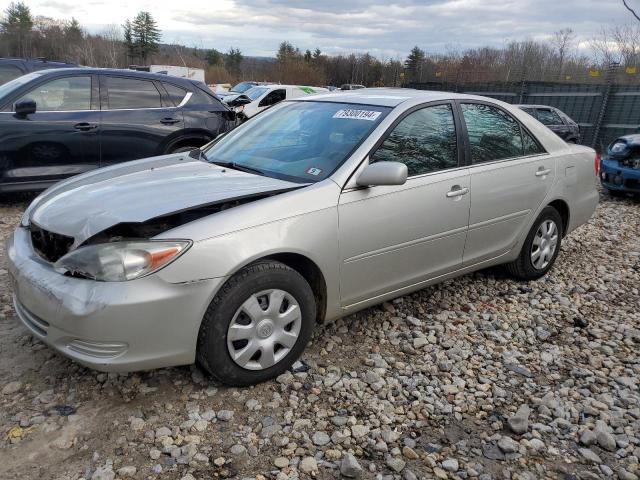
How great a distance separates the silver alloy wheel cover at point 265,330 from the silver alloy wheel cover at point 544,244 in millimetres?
2539

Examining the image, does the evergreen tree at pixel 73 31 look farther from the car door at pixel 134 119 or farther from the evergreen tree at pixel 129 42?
the car door at pixel 134 119

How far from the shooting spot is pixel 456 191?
11.8 ft

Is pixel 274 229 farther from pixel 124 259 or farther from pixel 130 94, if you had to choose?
pixel 130 94

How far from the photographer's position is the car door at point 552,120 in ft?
41.8

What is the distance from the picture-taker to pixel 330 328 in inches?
142

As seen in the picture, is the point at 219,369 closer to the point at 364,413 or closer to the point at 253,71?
the point at 364,413

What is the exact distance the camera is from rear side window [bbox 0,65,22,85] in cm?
784

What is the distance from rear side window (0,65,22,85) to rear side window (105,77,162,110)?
2.63 meters

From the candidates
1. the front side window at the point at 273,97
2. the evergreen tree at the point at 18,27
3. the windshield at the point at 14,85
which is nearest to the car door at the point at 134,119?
the windshield at the point at 14,85

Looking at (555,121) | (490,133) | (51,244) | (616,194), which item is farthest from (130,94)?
(555,121)

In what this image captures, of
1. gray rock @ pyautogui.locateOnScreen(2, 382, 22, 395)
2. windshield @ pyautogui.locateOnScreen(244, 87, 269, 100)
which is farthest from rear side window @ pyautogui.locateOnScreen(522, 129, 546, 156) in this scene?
windshield @ pyautogui.locateOnScreen(244, 87, 269, 100)

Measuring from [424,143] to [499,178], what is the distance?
0.75 m

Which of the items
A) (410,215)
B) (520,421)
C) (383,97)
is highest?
(383,97)

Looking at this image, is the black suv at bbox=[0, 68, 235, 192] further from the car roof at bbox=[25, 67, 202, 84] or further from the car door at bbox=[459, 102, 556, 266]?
the car door at bbox=[459, 102, 556, 266]
